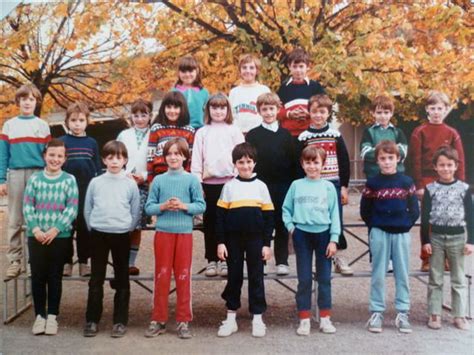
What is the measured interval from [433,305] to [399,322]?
1.02 ft

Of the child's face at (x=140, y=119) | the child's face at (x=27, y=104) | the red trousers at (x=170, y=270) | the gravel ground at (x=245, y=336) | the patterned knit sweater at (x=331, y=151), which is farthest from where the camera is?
the child's face at (x=140, y=119)

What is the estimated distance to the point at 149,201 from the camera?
13.0 feet

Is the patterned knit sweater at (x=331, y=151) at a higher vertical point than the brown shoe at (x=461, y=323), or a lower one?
higher

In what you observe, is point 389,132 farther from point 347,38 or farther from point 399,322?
point 347,38

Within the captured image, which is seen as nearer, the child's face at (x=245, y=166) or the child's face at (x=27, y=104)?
the child's face at (x=245, y=166)

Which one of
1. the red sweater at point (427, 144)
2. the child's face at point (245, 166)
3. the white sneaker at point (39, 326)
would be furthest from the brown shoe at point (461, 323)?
the white sneaker at point (39, 326)

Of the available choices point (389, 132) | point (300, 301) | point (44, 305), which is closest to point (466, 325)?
point (300, 301)

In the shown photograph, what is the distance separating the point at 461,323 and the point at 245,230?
1.74 meters

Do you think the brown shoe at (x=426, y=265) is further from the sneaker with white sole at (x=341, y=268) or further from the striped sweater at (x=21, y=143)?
the striped sweater at (x=21, y=143)

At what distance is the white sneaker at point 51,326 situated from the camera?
4006 mm

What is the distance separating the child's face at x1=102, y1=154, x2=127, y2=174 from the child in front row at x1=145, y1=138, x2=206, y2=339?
289mm

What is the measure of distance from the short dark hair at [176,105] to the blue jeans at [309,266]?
4.02 feet

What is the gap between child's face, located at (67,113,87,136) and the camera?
14.0ft

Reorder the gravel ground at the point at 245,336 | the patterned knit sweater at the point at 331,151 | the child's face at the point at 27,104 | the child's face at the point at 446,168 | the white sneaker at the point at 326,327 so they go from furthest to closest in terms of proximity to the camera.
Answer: the child's face at the point at 27,104
the patterned knit sweater at the point at 331,151
the child's face at the point at 446,168
the white sneaker at the point at 326,327
the gravel ground at the point at 245,336
